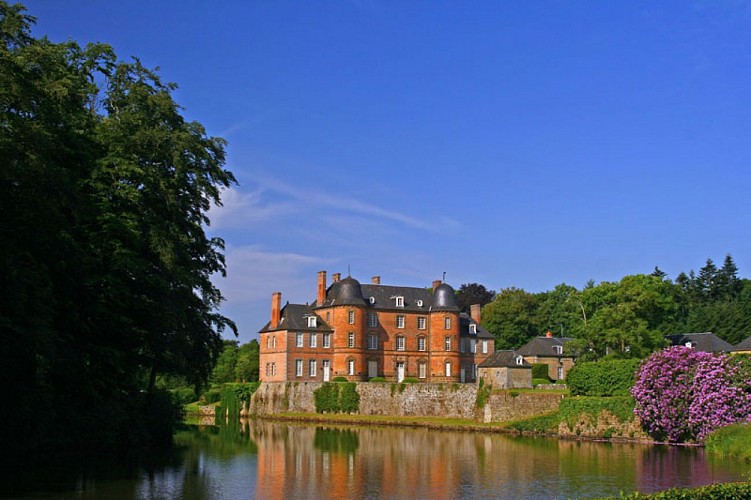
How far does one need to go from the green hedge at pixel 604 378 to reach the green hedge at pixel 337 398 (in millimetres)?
15447

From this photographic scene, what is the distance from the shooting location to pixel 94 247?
20.4 metres

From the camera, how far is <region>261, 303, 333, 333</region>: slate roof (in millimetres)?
54688

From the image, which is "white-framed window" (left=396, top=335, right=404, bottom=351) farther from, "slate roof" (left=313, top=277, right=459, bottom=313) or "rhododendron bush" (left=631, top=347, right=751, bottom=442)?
"rhododendron bush" (left=631, top=347, right=751, bottom=442)

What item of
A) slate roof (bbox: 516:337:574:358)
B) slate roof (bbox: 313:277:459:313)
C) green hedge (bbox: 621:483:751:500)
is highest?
slate roof (bbox: 313:277:459:313)

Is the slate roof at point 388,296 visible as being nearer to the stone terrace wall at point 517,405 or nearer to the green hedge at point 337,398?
the green hedge at point 337,398

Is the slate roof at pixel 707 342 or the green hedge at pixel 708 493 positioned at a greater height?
the slate roof at pixel 707 342

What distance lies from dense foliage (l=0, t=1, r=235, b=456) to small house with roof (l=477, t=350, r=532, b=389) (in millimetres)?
17653

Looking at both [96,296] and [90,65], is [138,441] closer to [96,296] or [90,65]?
[96,296]

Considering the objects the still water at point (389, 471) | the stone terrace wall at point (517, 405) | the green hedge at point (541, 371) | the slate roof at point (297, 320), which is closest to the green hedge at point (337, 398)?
the slate roof at point (297, 320)

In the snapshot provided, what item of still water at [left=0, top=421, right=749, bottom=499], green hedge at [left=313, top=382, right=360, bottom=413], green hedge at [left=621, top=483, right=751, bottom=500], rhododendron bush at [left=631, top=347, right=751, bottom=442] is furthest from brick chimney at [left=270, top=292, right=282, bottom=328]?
green hedge at [left=621, top=483, right=751, bottom=500]

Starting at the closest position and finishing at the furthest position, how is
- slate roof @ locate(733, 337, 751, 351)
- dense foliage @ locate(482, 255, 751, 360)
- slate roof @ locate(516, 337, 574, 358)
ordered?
dense foliage @ locate(482, 255, 751, 360) < slate roof @ locate(733, 337, 751, 351) < slate roof @ locate(516, 337, 574, 358)

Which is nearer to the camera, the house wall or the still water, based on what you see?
the still water

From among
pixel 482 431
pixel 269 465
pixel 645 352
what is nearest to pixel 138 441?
pixel 269 465

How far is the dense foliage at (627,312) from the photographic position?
45.3 m
